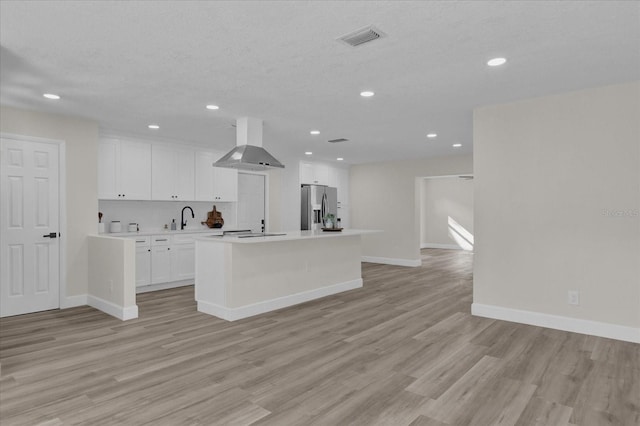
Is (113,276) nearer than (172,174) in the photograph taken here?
Yes

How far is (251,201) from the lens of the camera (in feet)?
25.1

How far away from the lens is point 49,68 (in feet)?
10.5

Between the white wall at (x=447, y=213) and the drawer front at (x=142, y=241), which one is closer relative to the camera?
the drawer front at (x=142, y=241)

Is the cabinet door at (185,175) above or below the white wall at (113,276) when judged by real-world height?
above

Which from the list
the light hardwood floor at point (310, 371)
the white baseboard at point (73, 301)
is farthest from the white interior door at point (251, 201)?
the light hardwood floor at point (310, 371)

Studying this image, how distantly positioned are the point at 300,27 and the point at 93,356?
312 cm

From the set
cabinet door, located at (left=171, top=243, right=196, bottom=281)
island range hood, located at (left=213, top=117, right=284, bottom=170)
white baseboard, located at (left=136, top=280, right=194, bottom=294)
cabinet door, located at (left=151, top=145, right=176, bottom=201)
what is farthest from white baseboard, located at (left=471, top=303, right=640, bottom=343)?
cabinet door, located at (left=151, top=145, right=176, bottom=201)

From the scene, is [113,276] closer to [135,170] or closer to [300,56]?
[135,170]

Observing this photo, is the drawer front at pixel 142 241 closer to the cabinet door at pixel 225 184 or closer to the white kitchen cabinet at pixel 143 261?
the white kitchen cabinet at pixel 143 261

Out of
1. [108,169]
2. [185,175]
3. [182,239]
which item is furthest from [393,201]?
[108,169]

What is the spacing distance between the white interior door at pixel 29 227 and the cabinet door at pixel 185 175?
5.99ft

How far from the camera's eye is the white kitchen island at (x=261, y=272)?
14.3 ft

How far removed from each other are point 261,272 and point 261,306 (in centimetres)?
41

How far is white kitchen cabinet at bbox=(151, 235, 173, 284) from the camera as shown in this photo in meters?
5.85
